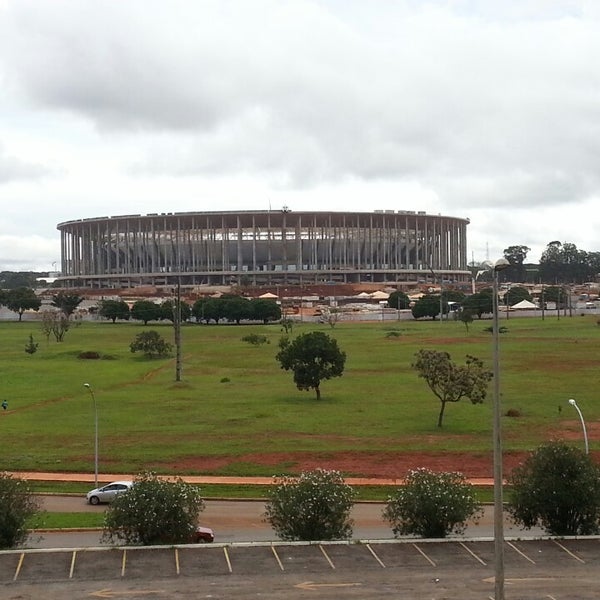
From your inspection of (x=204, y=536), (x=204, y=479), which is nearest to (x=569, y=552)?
(x=204, y=536)

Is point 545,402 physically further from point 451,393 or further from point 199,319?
point 199,319

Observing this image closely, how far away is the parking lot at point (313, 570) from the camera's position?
1698 cm

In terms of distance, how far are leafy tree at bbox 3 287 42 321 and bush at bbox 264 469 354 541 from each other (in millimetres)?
108743

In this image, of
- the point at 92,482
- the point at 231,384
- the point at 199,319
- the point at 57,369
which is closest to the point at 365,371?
the point at 231,384

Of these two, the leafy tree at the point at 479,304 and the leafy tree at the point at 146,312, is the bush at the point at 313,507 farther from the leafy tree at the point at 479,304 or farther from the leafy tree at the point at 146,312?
the leafy tree at the point at 146,312

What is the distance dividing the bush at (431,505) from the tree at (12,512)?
27.6 feet

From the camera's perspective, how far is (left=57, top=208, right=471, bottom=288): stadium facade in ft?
556

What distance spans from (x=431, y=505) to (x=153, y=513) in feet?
20.8

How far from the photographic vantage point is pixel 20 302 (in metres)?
122

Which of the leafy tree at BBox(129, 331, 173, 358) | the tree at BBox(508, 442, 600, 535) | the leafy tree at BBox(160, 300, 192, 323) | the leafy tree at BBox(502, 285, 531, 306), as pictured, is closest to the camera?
the tree at BBox(508, 442, 600, 535)

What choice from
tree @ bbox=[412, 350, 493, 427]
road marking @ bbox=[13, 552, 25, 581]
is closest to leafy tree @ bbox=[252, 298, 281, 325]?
tree @ bbox=[412, 350, 493, 427]

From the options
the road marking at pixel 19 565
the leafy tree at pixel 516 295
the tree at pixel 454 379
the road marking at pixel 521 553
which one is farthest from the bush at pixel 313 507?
the leafy tree at pixel 516 295

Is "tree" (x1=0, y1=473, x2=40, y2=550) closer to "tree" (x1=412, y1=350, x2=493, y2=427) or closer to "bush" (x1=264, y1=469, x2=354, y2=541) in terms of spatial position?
"bush" (x1=264, y1=469, x2=354, y2=541)

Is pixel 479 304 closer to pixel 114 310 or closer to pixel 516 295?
pixel 516 295
